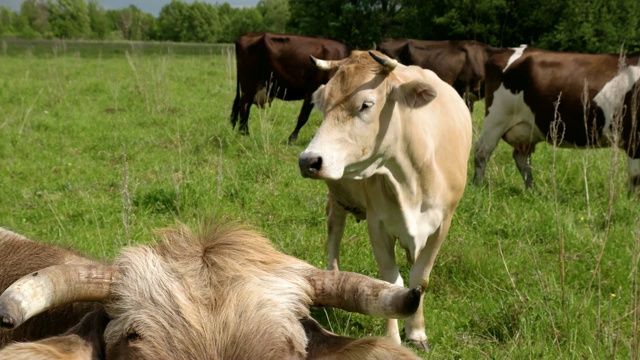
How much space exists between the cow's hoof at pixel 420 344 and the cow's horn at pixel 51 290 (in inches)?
98.4

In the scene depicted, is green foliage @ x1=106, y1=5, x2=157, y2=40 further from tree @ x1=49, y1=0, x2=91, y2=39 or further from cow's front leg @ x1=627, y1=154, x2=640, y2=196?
tree @ x1=49, y1=0, x2=91, y2=39

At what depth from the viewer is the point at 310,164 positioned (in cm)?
392

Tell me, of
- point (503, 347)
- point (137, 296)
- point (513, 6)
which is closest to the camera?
point (137, 296)

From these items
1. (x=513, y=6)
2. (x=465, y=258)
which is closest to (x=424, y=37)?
(x=513, y=6)

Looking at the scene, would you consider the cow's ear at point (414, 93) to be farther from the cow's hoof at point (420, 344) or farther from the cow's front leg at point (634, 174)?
the cow's front leg at point (634, 174)

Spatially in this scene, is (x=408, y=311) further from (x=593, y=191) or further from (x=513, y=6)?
(x=513, y=6)

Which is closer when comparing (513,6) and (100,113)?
(100,113)

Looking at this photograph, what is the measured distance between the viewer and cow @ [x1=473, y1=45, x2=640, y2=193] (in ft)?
26.3

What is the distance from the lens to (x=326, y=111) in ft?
14.0

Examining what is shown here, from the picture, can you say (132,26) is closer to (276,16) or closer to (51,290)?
(51,290)

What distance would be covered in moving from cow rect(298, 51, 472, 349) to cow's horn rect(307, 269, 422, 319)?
5.15 ft

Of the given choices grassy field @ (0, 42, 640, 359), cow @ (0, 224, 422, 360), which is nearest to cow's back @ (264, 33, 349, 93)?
grassy field @ (0, 42, 640, 359)

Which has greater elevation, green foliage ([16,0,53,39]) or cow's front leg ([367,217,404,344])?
cow's front leg ([367,217,404,344])

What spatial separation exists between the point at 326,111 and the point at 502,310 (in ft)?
5.82
